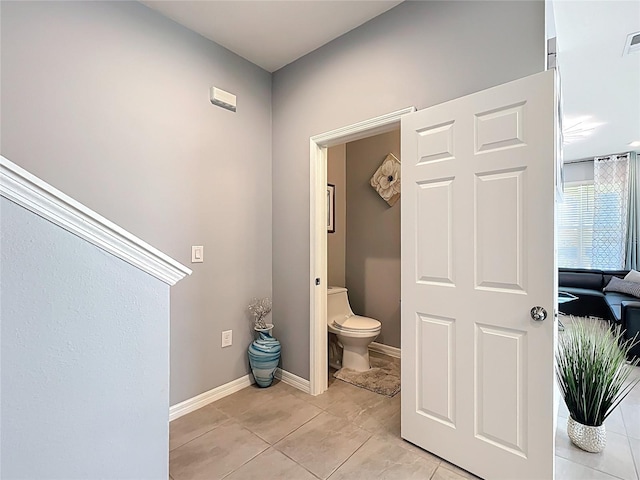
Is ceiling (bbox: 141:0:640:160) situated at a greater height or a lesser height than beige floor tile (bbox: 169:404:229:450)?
greater

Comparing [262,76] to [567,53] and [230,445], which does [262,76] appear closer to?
[567,53]

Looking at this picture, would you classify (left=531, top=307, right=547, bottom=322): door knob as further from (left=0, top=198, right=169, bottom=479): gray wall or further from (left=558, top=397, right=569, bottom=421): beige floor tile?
(left=0, top=198, right=169, bottom=479): gray wall

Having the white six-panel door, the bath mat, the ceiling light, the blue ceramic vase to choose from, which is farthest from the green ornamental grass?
the ceiling light

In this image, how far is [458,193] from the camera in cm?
164

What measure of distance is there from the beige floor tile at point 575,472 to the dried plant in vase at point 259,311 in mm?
1995

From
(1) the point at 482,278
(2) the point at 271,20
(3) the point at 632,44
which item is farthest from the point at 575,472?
(2) the point at 271,20

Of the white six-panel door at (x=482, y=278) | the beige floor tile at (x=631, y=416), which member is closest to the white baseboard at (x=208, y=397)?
the white six-panel door at (x=482, y=278)

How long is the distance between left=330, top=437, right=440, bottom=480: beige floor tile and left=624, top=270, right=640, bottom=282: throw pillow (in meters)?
4.93

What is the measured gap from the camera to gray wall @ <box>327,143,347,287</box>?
3.64 m

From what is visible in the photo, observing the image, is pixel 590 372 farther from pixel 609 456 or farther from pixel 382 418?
pixel 382 418

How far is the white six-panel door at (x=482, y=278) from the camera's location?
4.60 ft

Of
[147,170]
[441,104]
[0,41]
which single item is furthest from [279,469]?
[0,41]

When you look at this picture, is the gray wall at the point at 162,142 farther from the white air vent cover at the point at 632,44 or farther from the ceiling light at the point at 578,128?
the ceiling light at the point at 578,128

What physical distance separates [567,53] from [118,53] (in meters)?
3.20
